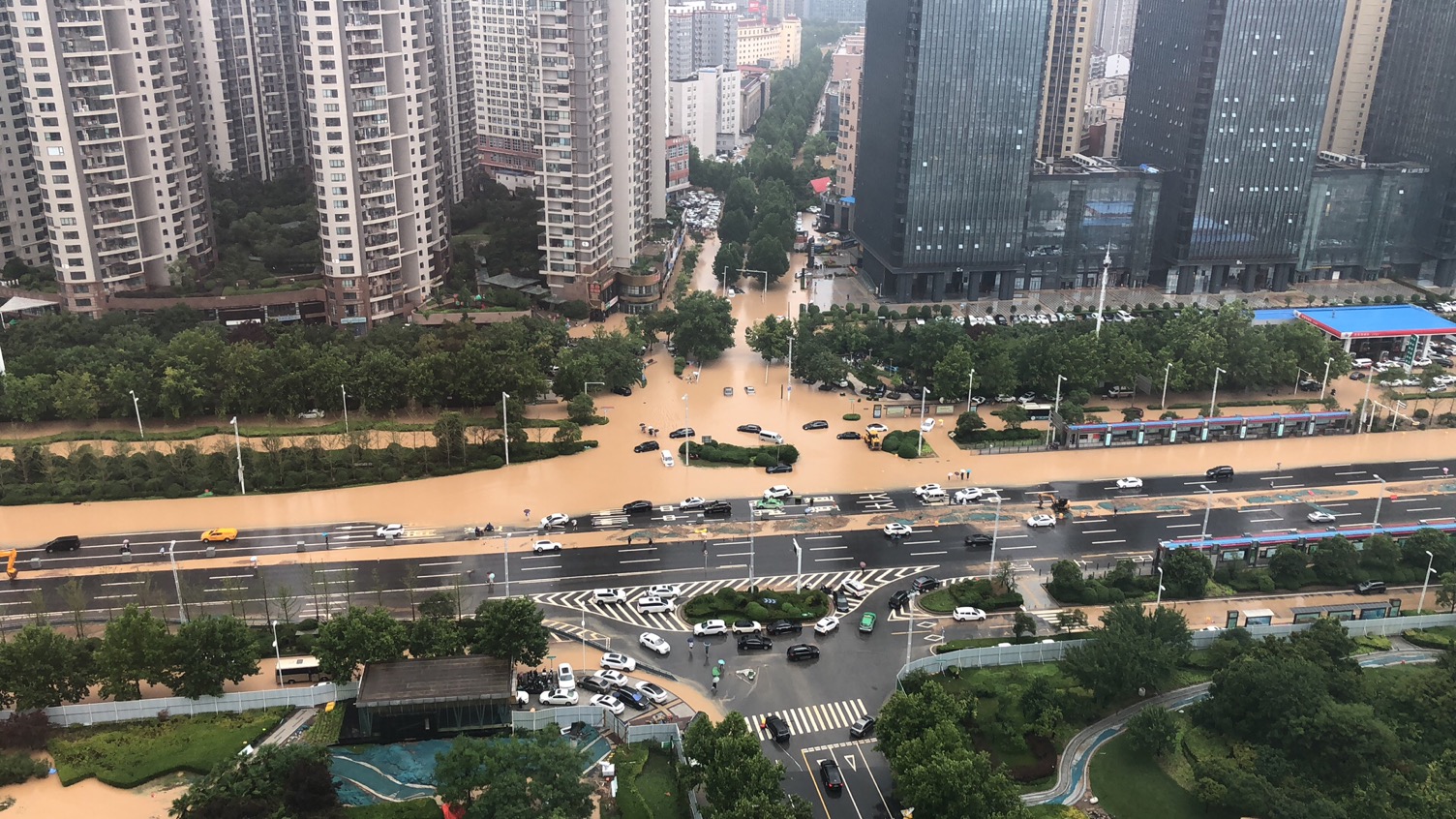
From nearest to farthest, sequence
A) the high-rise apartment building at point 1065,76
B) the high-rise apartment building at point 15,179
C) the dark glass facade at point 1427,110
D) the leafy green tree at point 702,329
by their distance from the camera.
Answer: the leafy green tree at point 702,329 < the high-rise apartment building at point 15,179 < the dark glass facade at point 1427,110 < the high-rise apartment building at point 1065,76

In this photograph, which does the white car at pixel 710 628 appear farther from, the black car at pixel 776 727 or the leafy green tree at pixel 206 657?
the leafy green tree at pixel 206 657

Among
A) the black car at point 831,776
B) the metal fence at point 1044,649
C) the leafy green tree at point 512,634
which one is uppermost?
the leafy green tree at point 512,634

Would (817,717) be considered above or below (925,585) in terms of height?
below

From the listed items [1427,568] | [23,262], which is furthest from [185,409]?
[1427,568]

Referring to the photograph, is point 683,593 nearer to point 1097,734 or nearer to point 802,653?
point 802,653

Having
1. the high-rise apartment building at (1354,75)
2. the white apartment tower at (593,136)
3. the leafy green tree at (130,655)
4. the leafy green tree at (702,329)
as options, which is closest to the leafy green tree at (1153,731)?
the leafy green tree at (130,655)

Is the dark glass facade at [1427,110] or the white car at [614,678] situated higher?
the dark glass facade at [1427,110]

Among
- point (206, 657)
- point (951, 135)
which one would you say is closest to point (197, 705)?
point (206, 657)
